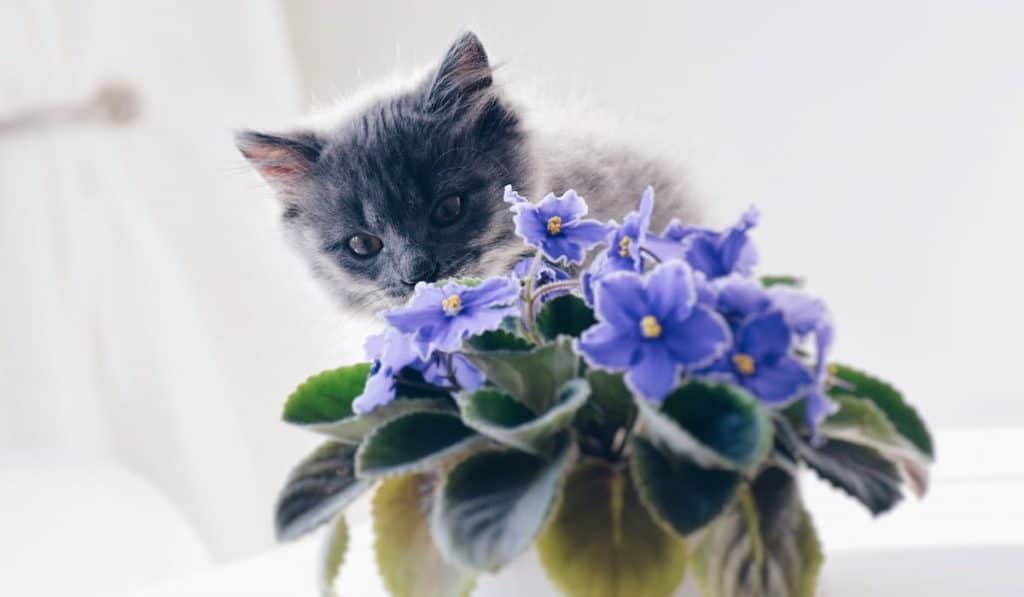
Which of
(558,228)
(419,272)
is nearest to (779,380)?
(558,228)

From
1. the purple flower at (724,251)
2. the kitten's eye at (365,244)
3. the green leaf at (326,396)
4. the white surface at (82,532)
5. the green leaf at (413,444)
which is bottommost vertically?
the white surface at (82,532)

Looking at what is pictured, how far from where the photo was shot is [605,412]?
610 mm

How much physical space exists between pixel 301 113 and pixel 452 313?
135 centimetres

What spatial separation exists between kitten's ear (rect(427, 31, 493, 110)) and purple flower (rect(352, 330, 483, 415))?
0.53 meters

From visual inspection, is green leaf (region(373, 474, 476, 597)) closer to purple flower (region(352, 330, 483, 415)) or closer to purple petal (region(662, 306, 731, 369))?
purple flower (region(352, 330, 483, 415))

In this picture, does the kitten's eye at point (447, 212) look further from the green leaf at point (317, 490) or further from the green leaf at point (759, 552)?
the green leaf at point (759, 552)

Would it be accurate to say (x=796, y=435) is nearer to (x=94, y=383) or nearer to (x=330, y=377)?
(x=330, y=377)

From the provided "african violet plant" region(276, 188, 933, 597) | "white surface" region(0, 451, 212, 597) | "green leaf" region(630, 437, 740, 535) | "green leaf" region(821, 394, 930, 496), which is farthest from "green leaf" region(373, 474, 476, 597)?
"white surface" region(0, 451, 212, 597)

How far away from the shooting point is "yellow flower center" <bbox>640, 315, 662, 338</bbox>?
1.80 feet

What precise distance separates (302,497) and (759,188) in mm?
1344

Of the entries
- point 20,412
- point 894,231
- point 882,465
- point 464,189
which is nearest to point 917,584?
point 882,465

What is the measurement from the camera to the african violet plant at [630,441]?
0.54 m

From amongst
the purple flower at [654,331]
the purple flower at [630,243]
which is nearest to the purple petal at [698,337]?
the purple flower at [654,331]

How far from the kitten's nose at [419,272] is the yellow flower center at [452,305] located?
422 mm
